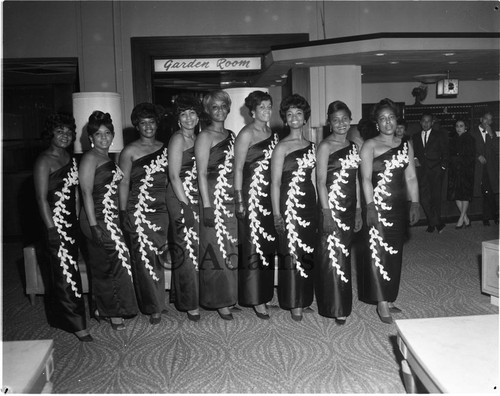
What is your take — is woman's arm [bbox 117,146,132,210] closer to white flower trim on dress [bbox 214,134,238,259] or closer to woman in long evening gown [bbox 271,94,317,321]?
white flower trim on dress [bbox 214,134,238,259]

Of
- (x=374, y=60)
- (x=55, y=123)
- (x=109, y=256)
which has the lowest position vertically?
(x=109, y=256)

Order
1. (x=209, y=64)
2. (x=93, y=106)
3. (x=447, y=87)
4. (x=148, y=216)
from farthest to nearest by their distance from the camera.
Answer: (x=447, y=87) < (x=209, y=64) < (x=93, y=106) < (x=148, y=216)

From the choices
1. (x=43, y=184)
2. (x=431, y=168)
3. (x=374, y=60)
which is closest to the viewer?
(x=43, y=184)

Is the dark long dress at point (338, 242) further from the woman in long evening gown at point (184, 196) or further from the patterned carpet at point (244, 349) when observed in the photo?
the woman in long evening gown at point (184, 196)

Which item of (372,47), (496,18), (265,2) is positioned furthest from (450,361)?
(496,18)

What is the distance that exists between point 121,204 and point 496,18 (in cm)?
643

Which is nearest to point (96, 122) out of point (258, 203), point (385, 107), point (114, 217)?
point (114, 217)

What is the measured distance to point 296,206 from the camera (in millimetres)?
3832

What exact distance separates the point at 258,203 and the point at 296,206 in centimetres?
28

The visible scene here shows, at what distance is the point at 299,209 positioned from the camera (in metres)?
3.84

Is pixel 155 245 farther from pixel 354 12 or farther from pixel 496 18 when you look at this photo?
pixel 496 18

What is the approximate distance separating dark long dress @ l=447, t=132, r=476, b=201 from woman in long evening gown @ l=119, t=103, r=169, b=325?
16.8 ft

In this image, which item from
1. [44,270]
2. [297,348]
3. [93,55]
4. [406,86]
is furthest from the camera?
[406,86]

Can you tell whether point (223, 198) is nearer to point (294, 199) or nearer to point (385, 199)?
point (294, 199)
